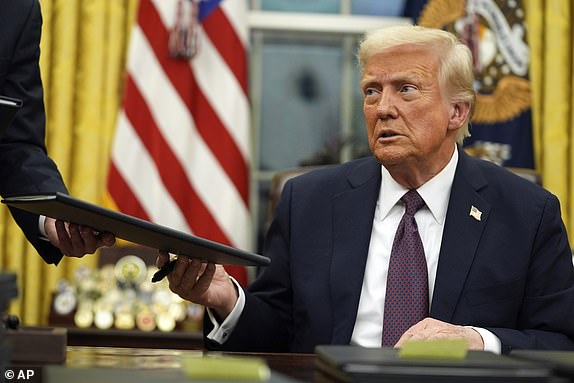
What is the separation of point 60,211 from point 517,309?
111 cm

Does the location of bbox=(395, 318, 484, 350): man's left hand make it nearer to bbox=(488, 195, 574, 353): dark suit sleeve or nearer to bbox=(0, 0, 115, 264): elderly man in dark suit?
bbox=(488, 195, 574, 353): dark suit sleeve

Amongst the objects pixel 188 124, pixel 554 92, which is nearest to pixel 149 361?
pixel 188 124

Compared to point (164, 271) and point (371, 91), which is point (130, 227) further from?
point (371, 91)

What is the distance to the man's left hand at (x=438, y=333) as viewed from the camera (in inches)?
72.7

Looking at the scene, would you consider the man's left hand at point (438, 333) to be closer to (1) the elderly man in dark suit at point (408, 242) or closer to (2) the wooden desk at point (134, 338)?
(1) the elderly man in dark suit at point (408, 242)

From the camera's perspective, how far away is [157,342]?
3695 millimetres

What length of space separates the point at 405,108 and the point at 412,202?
23 centimetres

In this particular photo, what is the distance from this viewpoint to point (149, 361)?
4.87ft

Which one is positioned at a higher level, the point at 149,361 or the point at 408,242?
the point at 408,242

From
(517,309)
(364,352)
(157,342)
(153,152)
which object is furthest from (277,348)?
(153,152)

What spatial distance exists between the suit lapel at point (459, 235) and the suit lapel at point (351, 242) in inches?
7.2

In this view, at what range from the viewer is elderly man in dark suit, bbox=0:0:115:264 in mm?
2127

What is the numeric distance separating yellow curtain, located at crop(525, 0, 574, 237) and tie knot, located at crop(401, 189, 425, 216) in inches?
98.4

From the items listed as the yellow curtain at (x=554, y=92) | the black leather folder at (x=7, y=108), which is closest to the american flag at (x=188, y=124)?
the yellow curtain at (x=554, y=92)
